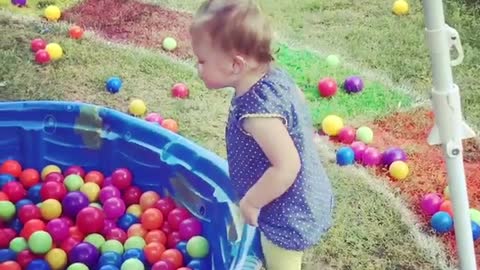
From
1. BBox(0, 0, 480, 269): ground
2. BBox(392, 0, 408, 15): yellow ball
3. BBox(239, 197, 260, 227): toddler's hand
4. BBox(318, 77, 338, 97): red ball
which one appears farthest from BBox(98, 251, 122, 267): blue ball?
BBox(392, 0, 408, 15): yellow ball

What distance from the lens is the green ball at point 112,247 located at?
217 centimetres

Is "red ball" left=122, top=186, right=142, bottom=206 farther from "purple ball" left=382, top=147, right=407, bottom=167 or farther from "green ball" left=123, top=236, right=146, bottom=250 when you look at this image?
"purple ball" left=382, top=147, right=407, bottom=167

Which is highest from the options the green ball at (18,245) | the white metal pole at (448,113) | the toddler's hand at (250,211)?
the white metal pole at (448,113)

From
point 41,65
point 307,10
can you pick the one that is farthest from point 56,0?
point 307,10

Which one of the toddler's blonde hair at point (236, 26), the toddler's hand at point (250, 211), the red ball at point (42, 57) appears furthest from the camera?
the red ball at point (42, 57)

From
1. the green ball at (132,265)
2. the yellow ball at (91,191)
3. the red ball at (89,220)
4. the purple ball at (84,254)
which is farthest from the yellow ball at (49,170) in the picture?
the green ball at (132,265)

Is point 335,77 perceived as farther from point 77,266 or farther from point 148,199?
point 77,266

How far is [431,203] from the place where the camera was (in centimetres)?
221

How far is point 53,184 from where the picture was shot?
231 cm

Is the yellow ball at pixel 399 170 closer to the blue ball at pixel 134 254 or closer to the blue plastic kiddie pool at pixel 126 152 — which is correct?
the blue plastic kiddie pool at pixel 126 152

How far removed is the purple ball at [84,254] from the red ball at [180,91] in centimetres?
74

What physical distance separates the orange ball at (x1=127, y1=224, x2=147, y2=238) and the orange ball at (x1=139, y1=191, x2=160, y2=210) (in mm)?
75

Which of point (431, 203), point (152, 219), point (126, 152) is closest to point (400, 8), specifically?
point (431, 203)

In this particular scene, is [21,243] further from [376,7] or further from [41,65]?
[376,7]
